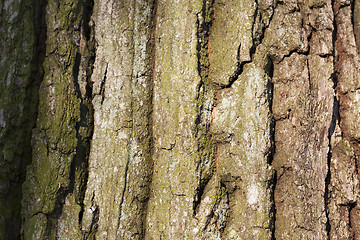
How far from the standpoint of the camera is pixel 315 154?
1.19m

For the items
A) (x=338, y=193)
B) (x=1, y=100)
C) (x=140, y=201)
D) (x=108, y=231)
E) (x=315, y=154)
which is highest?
(x=1, y=100)

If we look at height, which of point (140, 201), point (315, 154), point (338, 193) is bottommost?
point (140, 201)

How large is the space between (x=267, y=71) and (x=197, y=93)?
1.03 ft

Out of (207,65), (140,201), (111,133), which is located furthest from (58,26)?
(140,201)

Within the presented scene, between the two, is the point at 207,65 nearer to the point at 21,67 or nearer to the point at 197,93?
the point at 197,93

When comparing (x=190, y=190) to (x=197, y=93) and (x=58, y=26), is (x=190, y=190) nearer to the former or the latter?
(x=197, y=93)

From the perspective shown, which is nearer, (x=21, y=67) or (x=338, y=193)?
(x=338, y=193)

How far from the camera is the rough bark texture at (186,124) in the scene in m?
1.15

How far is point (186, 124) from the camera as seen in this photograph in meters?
1.17

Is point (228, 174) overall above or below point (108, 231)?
above

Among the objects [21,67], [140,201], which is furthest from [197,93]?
[21,67]

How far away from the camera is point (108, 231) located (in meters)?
1.19

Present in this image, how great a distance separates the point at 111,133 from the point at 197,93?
0.41m

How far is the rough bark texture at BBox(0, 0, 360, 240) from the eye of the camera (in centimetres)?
115
